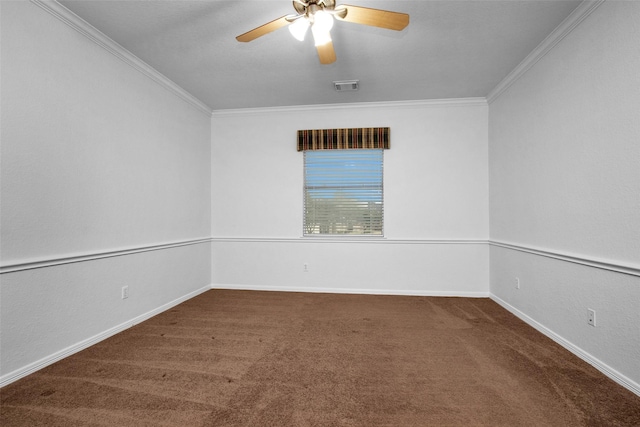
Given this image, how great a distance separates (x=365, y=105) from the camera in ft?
12.9

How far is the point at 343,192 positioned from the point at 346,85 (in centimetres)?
146

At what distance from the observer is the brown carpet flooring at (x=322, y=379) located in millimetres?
1526

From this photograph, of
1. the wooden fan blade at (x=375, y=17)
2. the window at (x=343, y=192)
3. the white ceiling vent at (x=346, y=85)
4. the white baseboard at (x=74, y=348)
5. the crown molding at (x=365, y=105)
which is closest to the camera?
the wooden fan blade at (x=375, y=17)

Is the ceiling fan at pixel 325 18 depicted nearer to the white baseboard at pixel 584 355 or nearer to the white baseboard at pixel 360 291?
the white baseboard at pixel 584 355

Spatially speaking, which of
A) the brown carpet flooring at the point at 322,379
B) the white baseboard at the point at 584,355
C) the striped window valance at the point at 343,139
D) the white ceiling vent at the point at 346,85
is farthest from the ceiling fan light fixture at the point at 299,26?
the white baseboard at the point at 584,355

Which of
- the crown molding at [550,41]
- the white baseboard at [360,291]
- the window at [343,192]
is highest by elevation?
the crown molding at [550,41]

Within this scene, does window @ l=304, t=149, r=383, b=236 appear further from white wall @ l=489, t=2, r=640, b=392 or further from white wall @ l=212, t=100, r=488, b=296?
white wall @ l=489, t=2, r=640, b=392

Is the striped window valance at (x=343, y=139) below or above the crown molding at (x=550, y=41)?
below

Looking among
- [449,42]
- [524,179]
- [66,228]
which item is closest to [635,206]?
[524,179]

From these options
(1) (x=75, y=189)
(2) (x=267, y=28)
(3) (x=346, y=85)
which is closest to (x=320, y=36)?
(2) (x=267, y=28)

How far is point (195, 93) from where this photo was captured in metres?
3.61

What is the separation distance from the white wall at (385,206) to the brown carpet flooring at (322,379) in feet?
3.46

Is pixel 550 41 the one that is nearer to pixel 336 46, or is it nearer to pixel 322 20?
pixel 336 46

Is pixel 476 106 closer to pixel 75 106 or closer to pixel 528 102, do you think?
pixel 528 102
